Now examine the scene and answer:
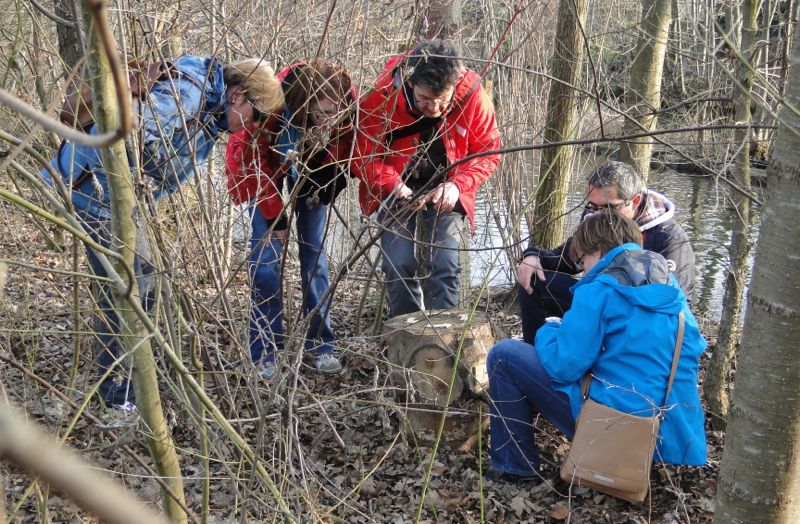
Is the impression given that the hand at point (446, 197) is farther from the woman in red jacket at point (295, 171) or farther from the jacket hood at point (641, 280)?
the jacket hood at point (641, 280)

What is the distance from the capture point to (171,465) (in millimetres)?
2432

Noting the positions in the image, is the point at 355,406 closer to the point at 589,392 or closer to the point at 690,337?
the point at 589,392

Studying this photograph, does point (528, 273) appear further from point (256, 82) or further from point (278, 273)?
point (256, 82)

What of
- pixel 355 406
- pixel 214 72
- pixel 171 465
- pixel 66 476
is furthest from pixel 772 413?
pixel 355 406

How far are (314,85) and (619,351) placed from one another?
1774mm

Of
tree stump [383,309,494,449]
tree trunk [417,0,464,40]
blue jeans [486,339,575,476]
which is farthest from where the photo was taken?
tree trunk [417,0,464,40]

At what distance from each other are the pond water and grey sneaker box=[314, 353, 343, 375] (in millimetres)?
1253

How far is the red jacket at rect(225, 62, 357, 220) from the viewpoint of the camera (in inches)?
144

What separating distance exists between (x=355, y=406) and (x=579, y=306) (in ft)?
5.36

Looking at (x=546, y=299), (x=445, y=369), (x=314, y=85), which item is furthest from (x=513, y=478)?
(x=314, y=85)

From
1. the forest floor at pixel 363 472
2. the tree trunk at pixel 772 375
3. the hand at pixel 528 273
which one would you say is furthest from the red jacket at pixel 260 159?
the tree trunk at pixel 772 375

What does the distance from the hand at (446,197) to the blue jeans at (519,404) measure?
1.03 m

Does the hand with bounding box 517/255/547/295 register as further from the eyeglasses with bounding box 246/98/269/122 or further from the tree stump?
the eyeglasses with bounding box 246/98/269/122

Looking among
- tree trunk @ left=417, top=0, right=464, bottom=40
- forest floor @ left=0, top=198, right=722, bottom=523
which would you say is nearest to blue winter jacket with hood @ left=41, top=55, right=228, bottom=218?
forest floor @ left=0, top=198, right=722, bottom=523
